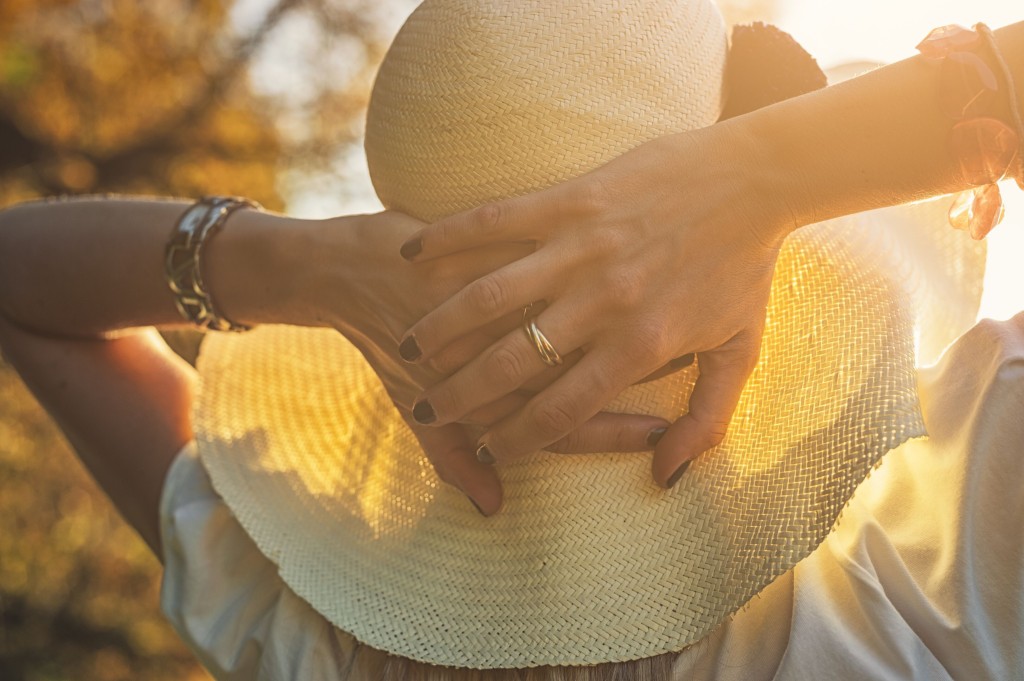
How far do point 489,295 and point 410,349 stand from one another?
0.13 meters

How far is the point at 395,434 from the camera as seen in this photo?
1340 millimetres

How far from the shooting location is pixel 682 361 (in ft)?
3.49

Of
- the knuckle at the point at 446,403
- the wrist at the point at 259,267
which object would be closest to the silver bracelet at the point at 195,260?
the wrist at the point at 259,267

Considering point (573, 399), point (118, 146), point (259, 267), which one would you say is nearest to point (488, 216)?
point (573, 399)

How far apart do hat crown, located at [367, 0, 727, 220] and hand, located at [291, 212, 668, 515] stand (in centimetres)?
8

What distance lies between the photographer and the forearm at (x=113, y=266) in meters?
1.32

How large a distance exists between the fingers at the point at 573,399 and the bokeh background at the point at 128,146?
2.78 meters

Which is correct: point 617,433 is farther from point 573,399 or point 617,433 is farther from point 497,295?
point 497,295

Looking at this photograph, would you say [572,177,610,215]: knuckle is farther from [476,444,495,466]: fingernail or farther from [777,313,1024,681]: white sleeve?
[777,313,1024,681]: white sleeve

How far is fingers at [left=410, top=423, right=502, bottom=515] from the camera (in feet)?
3.80

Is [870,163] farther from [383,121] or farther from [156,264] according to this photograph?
[156,264]

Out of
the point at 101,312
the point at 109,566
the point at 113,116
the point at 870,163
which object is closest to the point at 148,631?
the point at 109,566

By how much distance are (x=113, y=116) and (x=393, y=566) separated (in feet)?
10.5

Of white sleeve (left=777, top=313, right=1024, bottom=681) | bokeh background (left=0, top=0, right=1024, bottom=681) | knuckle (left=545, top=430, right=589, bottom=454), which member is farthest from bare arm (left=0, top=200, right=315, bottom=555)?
bokeh background (left=0, top=0, right=1024, bottom=681)
